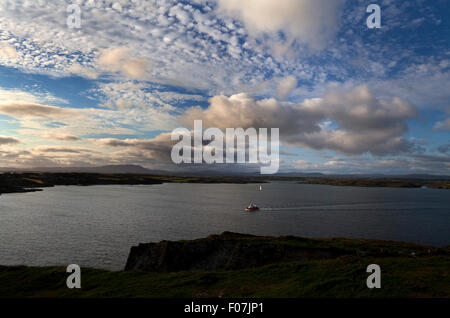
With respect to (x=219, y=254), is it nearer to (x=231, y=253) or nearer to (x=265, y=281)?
(x=231, y=253)

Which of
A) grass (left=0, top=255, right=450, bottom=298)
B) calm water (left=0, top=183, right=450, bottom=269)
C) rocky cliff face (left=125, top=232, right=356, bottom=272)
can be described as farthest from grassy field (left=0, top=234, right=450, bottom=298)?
calm water (left=0, top=183, right=450, bottom=269)

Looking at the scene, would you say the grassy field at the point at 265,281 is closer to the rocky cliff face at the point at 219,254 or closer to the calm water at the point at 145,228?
the rocky cliff face at the point at 219,254

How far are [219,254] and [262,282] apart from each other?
745 inches

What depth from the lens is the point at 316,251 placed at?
42.8m

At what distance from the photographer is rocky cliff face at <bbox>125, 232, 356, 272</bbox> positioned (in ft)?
140

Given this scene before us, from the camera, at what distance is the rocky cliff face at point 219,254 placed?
42719 millimetres

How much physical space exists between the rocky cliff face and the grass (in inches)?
344

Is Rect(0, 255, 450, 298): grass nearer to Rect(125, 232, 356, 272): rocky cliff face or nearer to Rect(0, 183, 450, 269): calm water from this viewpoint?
Rect(125, 232, 356, 272): rocky cliff face

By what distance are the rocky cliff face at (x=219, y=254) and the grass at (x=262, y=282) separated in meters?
8.74

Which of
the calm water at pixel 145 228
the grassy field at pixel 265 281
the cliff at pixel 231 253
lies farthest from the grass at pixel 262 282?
the calm water at pixel 145 228

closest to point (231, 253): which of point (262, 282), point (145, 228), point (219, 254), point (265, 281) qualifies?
point (219, 254)

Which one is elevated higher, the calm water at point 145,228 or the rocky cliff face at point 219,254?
the rocky cliff face at point 219,254
